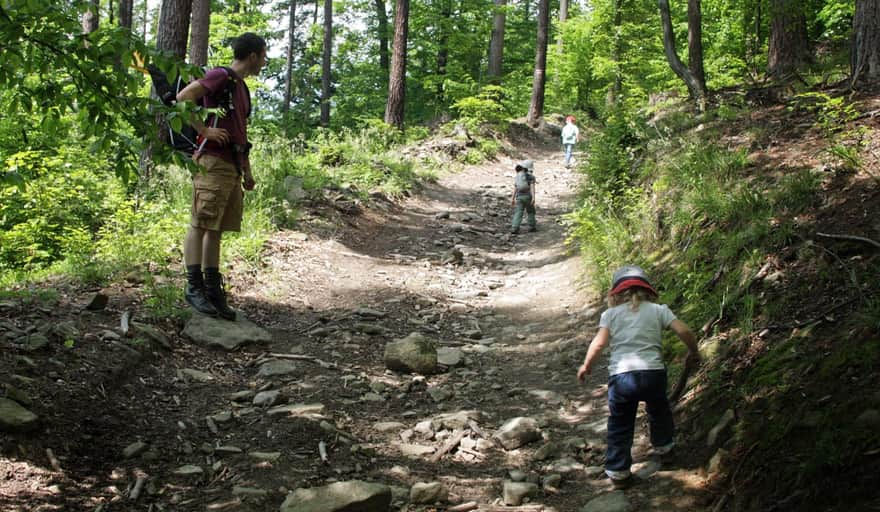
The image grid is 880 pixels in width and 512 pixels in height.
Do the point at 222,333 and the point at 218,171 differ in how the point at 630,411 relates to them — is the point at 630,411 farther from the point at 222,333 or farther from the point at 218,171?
the point at 218,171

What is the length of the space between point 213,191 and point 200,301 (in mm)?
1007

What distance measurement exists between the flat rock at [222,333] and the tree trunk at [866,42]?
657 centimetres

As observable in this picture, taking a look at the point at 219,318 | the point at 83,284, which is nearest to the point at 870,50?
the point at 219,318

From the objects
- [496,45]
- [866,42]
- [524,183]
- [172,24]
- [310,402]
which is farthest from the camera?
[496,45]

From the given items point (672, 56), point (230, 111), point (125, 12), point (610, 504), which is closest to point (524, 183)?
point (672, 56)

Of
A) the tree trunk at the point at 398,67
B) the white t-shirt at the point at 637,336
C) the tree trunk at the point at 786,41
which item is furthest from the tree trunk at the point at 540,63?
the white t-shirt at the point at 637,336

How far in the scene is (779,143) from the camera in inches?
261

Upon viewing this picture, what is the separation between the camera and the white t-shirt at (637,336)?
3799 millimetres

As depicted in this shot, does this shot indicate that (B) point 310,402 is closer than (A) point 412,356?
Yes

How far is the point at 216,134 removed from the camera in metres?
5.50

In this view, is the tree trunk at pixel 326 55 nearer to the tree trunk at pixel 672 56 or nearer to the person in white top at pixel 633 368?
the tree trunk at pixel 672 56

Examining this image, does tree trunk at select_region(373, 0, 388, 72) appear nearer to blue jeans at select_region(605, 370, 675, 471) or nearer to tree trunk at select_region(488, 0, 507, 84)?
tree trunk at select_region(488, 0, 507, 84)

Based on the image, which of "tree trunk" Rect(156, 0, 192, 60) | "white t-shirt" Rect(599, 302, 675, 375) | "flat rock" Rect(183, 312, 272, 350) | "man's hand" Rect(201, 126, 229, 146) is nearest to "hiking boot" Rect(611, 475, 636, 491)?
"white t-shirt" Rect(599, 302, 675, 375)

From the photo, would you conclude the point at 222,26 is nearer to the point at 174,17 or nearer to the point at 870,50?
the point at 174,17
